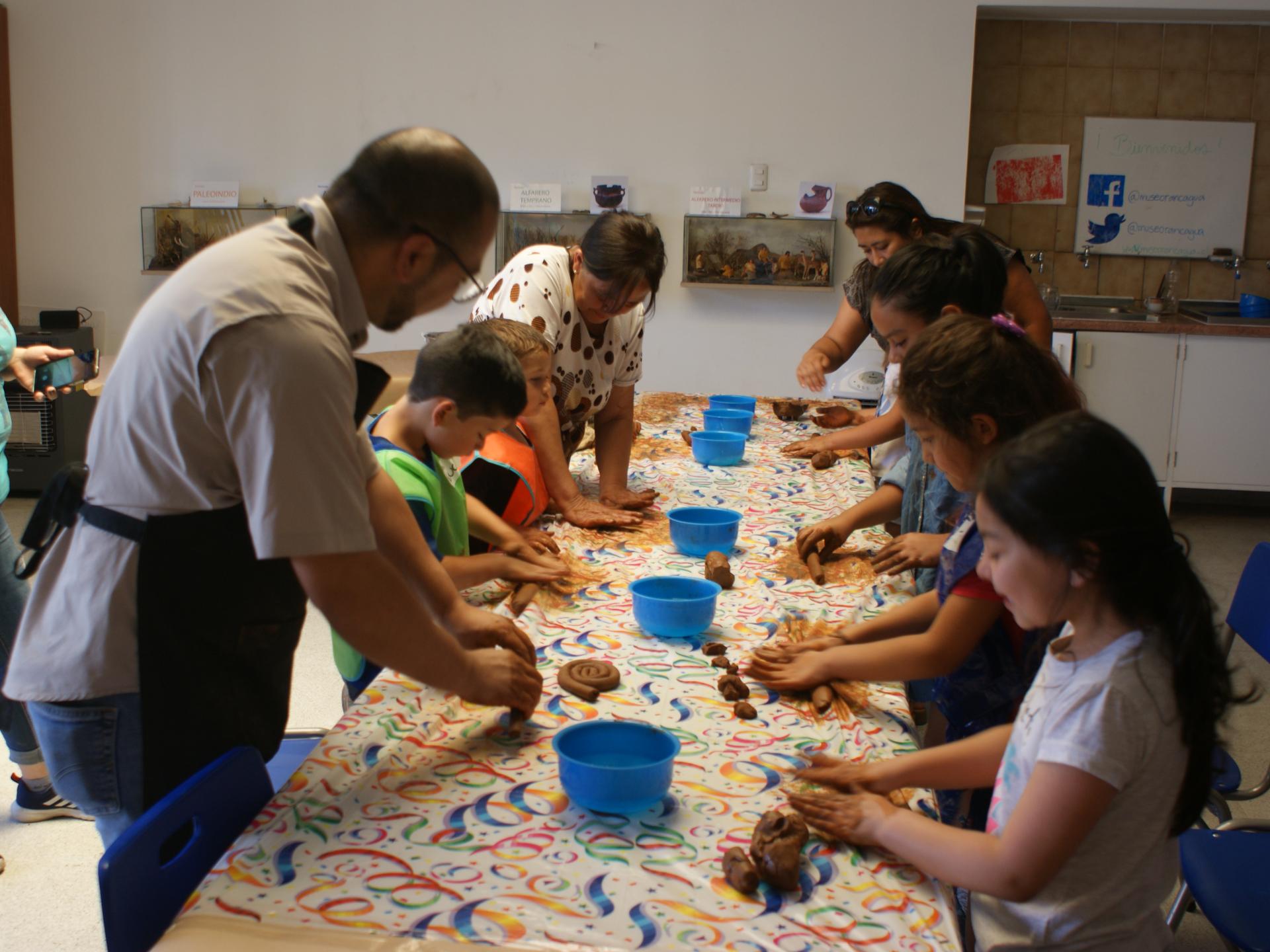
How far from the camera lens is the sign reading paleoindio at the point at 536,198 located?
17.6 ft

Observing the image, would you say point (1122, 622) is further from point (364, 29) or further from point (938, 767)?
point (364, 29)

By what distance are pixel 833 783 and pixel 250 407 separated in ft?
2.42

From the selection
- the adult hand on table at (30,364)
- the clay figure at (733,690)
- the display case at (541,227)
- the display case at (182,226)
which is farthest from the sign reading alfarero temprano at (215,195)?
the clay figure at (733,690)

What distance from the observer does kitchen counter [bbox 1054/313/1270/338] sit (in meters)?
5.05

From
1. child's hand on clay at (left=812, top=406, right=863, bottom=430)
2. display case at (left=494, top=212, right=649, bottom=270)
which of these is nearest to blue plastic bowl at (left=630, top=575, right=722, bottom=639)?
child's hand on clay at (left=812, top=406, right=863, bottom=430)

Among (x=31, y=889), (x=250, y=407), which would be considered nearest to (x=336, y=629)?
(x=250, y=407)

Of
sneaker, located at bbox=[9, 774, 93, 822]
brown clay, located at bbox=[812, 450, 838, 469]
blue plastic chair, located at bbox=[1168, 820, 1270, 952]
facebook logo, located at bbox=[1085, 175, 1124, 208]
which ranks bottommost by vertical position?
sneaker, located at bbox=[9, 774, 93, 822]

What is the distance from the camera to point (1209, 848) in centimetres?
169

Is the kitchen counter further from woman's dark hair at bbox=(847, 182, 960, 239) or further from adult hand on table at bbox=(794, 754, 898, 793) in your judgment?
adult hand on table at bbox=(794, 754, 898, 793)

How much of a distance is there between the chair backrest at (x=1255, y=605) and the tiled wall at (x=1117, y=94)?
389 centimetres

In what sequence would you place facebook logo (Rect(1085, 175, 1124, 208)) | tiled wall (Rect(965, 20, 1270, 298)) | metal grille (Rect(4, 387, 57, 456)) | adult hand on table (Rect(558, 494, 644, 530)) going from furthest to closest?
facebook logo (Rect(1085, 175, 1124, 208)), tiled wall (Rect(965, 20, 1270, 298)), metal grille (Rect(4, 387, 57, 456)), adult hand on table (Rect(558, 494, 644, 530))


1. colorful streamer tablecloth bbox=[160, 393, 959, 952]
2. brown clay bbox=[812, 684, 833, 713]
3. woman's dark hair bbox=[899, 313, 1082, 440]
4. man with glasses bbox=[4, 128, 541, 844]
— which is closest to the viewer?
colorful streamer tablecloth bbox=[160, 393, 959, 952]

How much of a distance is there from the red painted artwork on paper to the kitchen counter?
92 cm

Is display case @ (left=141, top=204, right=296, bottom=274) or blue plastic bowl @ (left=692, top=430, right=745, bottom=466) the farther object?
display case @ (left=141, top=204, right=296, bottom=274)
